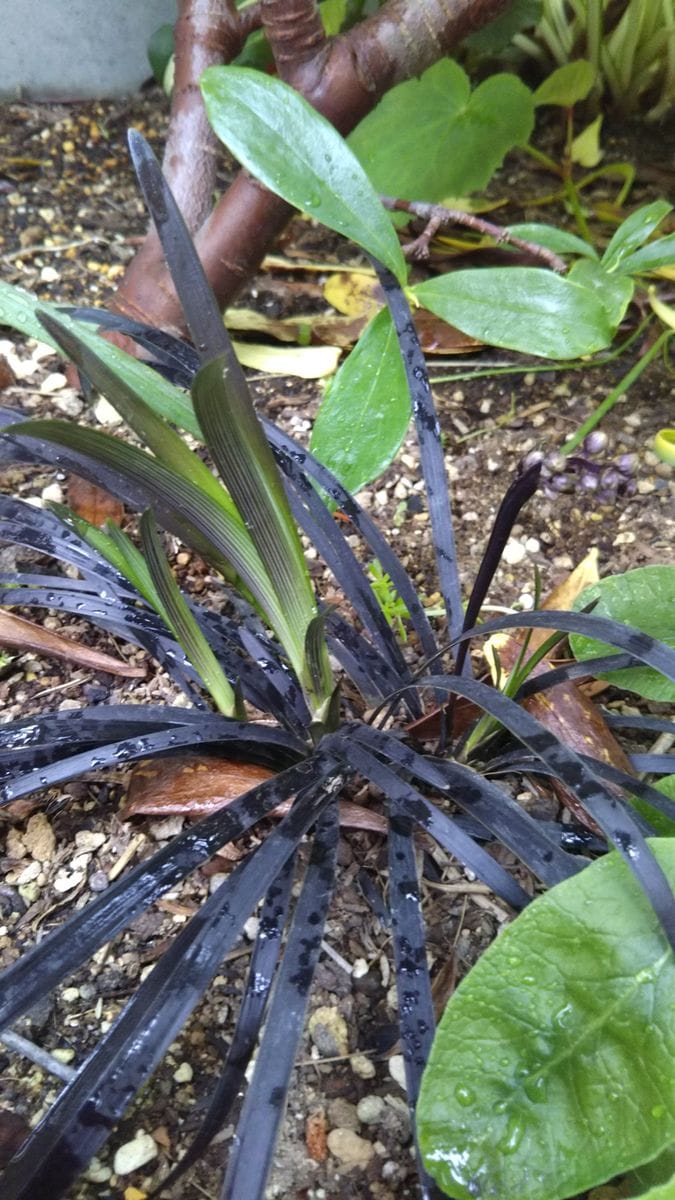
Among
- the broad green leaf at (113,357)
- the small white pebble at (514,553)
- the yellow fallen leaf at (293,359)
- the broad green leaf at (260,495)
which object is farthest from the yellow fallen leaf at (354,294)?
the broad green leaf at (260,495)

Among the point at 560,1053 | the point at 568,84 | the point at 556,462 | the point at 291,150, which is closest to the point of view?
the point at 560,1053

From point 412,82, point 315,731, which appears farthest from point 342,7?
point 315,731

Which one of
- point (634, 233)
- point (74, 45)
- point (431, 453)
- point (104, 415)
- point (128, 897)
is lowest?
point (128, 897)

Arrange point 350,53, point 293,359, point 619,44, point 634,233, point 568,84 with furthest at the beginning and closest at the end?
point 619,44 → point 568,84 → point 293,359 → point 350,53 → point 634,233

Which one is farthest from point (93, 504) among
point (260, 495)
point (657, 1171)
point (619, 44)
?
point (619, 44)

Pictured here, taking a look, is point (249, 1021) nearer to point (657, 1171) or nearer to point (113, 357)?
point (657, 1171)

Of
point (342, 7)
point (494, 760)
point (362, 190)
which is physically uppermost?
point (342, 7)

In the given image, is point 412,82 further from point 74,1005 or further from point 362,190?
point 74,1005
